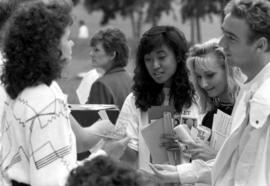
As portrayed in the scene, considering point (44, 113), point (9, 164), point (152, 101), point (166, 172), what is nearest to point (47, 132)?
point (44, 113)

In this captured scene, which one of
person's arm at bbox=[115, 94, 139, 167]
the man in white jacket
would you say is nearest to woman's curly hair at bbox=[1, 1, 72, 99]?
the man in white jacket

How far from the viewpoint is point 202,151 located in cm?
361

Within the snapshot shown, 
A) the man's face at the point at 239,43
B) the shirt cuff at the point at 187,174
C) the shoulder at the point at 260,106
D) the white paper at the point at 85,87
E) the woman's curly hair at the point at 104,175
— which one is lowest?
the shirt cuff at the point at 187,174

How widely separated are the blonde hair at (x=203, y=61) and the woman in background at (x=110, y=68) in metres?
1.95

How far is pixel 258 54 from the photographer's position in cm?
294

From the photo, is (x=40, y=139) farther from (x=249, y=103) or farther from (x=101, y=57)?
(x=101, y=57)

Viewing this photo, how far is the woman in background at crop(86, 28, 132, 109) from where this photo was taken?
19.3 feet

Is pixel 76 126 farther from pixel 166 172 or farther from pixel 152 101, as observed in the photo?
pixel 152 101

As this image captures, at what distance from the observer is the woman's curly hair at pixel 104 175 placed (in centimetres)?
217

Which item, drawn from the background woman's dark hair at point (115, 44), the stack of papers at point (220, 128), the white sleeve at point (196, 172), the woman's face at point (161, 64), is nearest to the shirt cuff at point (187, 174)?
the white sleeve at point (196, 172)

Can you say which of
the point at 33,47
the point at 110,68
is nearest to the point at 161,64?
the point at 33,47

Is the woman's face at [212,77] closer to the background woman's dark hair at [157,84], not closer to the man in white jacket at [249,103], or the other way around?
the background woman's dark hair at [157,84]

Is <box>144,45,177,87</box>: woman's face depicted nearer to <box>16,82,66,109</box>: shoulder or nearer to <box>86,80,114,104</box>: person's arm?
Answer: <box>16,82,66,109</box>: shoulder

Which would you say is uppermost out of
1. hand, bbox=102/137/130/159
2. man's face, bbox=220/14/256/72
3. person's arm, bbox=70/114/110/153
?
man's face, bbox=220/14/256/72
